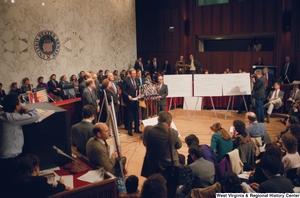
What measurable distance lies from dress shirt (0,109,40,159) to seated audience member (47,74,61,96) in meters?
7.98

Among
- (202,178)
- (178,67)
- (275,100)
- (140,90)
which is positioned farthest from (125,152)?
(178,67)

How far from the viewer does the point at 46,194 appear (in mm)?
2848

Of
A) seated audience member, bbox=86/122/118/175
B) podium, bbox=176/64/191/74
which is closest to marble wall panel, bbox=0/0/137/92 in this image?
podium, bbox=176/64/191/74

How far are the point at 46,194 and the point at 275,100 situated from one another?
27.5ft

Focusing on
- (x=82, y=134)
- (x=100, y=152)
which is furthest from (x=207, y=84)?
(x=100, y=152)

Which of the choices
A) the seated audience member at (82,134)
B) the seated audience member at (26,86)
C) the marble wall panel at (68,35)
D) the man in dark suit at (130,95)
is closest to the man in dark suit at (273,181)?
the seated audience member at (82,134)

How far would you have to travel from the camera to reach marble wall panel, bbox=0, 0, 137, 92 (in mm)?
10398

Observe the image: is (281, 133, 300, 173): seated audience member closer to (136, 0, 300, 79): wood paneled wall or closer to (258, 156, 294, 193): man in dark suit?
(258, 156, 294, 193): man in dark suit

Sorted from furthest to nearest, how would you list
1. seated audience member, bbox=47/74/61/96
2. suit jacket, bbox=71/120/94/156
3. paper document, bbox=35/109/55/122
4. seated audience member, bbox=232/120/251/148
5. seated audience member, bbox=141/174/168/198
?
seated audience member, bbox=47/74/61/96, seated audience member, bbox=232/120/251/148, suit jacket, bbox=71/120/94/156, paper document, bbox=35/109/55/122, seated audience member, bbox=141/174/168/198

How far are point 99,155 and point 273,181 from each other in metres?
1.95

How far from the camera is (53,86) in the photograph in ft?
38.0

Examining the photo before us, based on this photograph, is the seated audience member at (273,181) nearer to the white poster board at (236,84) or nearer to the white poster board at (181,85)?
the white poster board at (181,85)

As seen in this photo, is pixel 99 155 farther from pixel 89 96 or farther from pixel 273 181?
pixel 89 96

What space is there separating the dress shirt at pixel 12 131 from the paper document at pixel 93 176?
77 cm
